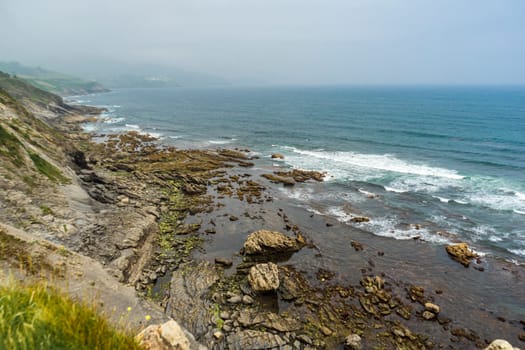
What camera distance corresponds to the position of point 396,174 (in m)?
46.7

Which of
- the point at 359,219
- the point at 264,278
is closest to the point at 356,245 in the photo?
the point at 359,219

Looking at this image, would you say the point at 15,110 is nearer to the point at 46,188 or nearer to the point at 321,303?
the point at 46,188

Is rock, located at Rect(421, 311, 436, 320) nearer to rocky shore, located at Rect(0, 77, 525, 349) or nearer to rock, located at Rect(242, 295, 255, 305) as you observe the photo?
rocky shore, located at Rect(0, 77, 525, 349)

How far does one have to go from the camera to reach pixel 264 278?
787 inches

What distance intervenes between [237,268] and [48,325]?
1949 centimetres

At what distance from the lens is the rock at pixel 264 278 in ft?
64.4

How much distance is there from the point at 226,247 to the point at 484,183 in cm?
4220

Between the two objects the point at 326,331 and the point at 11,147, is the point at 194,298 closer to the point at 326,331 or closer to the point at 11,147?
the point at 326,331

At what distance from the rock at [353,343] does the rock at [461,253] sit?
600 inches

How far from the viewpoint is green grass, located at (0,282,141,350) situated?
3777mm

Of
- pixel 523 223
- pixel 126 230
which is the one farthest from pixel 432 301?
pixel 126 230

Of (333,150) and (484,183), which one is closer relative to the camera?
(484,183)

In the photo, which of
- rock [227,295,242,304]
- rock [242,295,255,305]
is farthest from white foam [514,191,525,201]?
rock [227,295,242,304]

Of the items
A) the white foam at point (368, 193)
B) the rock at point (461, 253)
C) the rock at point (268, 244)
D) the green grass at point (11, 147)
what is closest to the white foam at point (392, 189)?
the white foam at point (368, 193)
